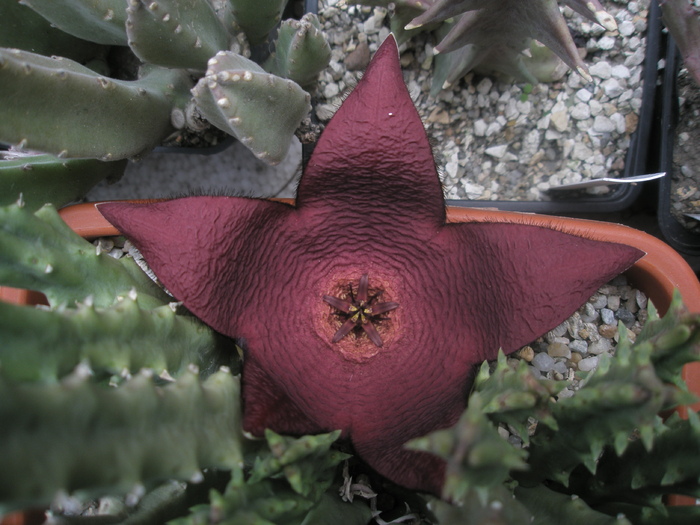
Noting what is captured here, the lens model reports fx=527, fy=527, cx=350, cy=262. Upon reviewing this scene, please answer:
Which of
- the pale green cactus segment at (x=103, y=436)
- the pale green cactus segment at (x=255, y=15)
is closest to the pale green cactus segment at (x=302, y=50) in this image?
the pale green cactus segment at (x=255, y=15)

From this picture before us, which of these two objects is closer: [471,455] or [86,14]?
[471,455]

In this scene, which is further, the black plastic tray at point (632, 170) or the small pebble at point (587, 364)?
the black plastic tray at point (632, 170)

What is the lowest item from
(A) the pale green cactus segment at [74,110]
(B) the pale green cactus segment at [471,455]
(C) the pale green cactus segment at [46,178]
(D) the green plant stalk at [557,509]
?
(D) the green plant stalk at [557,509]

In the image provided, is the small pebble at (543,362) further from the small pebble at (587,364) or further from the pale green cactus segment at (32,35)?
the pale green cactus segment at (32,35)

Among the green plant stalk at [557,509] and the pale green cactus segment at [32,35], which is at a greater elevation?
the pale green cactus segment at [32,35]

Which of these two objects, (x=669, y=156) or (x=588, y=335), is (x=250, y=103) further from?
(x=669, y=156)

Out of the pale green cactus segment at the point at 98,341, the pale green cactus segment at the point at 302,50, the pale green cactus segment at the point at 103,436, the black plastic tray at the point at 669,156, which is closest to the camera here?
the pale green cactus segment at the point at 103,436

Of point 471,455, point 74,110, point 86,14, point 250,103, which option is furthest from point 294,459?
point 86,14

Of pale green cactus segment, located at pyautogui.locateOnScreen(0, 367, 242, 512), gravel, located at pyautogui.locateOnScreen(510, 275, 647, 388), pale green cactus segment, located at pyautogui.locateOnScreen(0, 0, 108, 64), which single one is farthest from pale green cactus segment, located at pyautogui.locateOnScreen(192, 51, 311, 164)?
gravel, located at pyautogui.locateOnScreen(510, 275, 647, 388)
